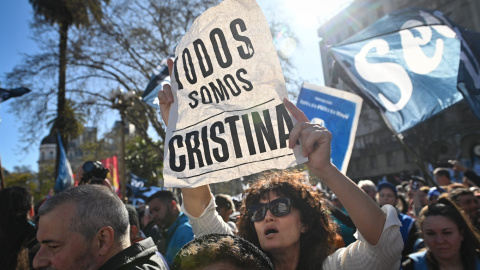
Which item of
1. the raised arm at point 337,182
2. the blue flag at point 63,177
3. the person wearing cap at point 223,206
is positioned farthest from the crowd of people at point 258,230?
the blue flag at point 63,177

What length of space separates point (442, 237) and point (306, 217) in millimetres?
1294

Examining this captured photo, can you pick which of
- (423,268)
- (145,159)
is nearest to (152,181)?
(145,159)

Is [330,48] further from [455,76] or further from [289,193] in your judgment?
[289,193]

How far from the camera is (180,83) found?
2.24m

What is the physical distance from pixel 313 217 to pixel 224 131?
791mm

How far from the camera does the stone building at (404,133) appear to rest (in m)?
26.8

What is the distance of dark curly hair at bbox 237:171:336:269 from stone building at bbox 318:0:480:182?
59.0 ft

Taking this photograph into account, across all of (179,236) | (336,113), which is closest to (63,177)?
(179,236)

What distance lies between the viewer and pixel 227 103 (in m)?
2.06

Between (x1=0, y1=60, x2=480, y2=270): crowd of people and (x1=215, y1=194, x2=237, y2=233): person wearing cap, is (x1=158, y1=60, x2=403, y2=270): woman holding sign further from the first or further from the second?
(x1=215, y1=194, x2=237, y2=233): person wearing cap

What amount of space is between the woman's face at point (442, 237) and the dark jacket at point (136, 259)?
2.10 metres

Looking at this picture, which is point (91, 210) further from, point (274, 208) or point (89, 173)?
point (89, 173)

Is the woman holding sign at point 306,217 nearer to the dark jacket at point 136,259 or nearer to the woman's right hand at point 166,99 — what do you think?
the woman's right hand at point 166,99

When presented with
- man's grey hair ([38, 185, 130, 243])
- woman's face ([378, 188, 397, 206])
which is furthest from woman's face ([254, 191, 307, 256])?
woman's face ([378, 188, 397, 206])
